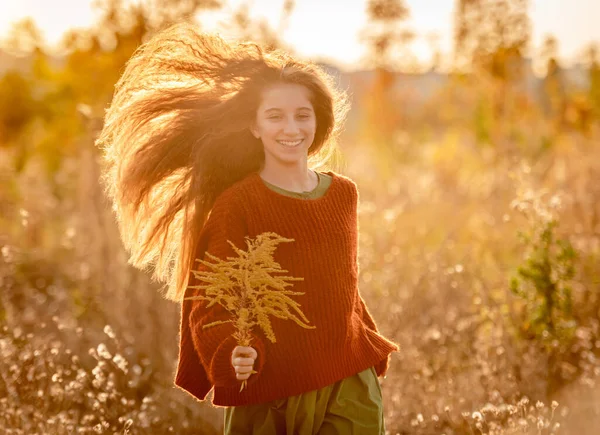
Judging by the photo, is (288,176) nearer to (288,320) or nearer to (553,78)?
(288,320)

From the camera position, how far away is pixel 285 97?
2.95 meters

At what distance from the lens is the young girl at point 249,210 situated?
274cm

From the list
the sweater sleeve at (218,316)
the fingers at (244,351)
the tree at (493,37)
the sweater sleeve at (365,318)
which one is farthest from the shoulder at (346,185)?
the tree at (493,37)

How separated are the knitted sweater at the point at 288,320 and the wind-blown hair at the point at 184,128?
0.55 ft

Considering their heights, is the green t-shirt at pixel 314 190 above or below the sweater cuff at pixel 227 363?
above

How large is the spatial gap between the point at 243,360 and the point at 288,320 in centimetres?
28

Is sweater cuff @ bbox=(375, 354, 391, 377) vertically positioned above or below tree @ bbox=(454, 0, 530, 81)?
below

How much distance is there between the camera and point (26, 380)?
366 centimetres

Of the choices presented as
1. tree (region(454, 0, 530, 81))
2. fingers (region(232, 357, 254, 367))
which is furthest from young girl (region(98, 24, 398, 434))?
tree (region(454, 0, 530, 81))

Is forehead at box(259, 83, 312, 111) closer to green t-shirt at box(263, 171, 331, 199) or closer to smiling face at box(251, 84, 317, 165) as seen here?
smiling face at box(251, 84, 317, 165)

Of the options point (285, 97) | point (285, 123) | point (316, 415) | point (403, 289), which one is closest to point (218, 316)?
point (316, 415)

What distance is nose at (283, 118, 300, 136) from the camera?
287 cm

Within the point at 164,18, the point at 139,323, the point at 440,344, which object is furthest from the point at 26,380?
the point at 164,18

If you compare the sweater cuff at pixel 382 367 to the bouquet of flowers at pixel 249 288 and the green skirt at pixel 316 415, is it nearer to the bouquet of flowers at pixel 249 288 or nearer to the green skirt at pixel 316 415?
the green skirt at pixel 316 415
